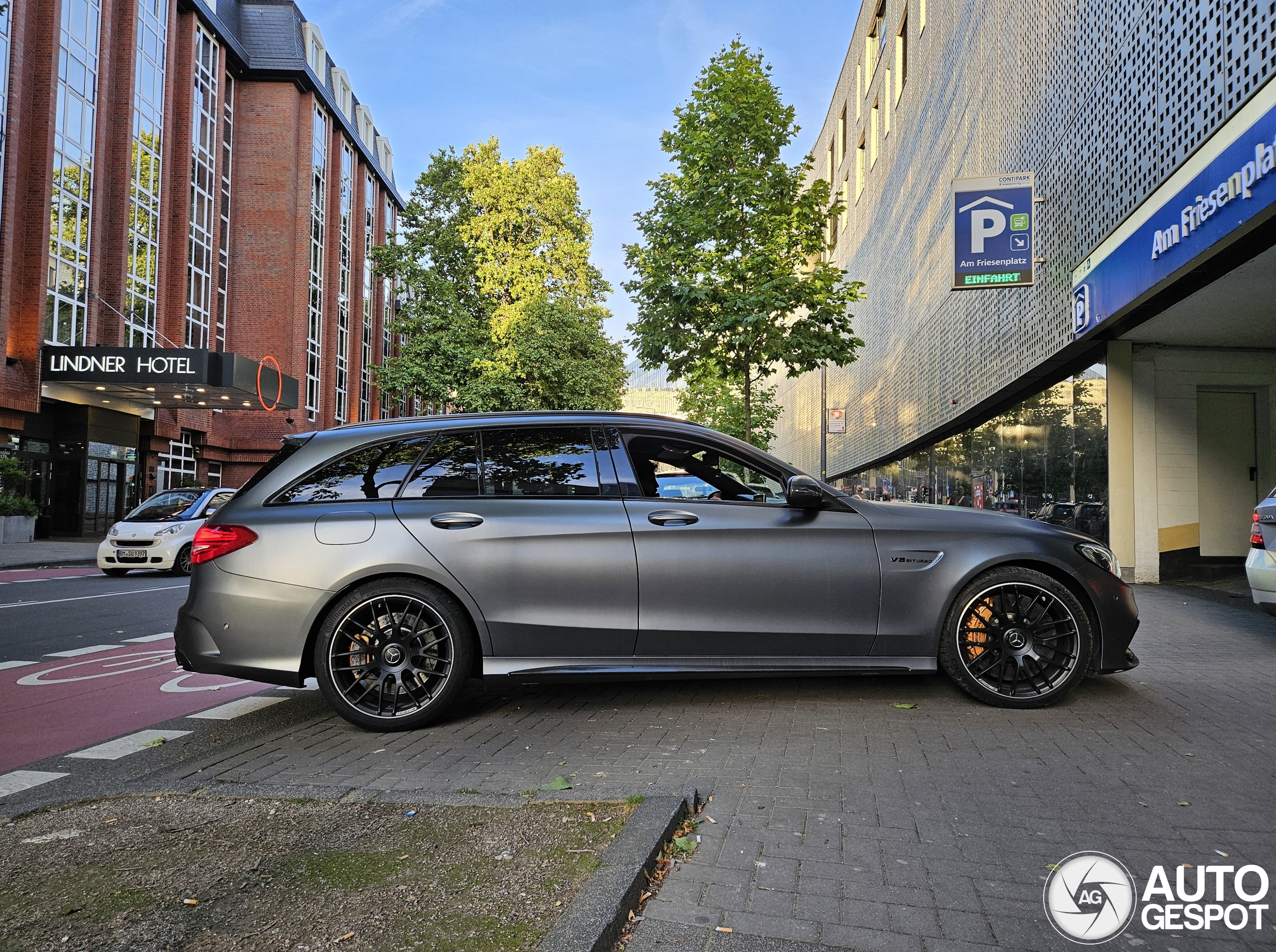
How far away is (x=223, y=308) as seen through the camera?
3638cm

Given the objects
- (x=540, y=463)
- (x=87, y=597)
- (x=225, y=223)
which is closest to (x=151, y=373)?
(x=87, y=597)

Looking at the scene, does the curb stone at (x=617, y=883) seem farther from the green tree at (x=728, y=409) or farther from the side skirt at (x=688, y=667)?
the green tree at (x=728, y=409)

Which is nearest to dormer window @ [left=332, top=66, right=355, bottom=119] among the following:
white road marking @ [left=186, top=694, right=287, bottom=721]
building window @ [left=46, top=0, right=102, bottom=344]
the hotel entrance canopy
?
building window @ [left=46, top=0, right=102, bottom=344]

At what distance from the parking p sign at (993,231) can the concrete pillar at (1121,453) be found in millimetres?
1829

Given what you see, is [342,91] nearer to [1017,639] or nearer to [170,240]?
[170,240]

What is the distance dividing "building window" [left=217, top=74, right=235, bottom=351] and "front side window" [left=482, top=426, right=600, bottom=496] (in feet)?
113

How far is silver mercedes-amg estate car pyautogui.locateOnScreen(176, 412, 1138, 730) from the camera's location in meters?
4.56

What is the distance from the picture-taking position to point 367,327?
49.0m

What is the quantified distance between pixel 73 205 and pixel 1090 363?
26471 mm

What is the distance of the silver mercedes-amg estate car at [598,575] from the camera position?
456 cm

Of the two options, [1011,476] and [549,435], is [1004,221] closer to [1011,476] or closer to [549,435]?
[1011,476]

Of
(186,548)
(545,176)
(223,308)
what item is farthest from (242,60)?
(186,548)

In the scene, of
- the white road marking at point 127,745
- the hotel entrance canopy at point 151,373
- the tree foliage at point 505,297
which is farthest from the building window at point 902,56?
the white road marking at point 127,745

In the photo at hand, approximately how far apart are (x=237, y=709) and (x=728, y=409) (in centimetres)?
3976
